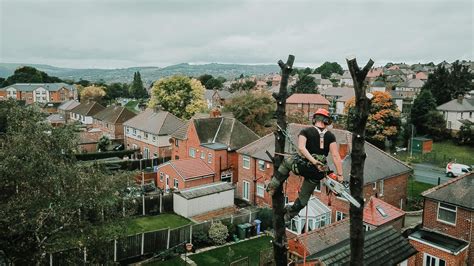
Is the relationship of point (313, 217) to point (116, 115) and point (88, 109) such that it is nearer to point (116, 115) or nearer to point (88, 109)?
point (116, 115)

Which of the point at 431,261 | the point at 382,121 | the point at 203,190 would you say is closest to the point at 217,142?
the point at 203,190

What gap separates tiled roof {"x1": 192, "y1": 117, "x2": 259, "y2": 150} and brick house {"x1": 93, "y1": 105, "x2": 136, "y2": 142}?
2292 centimetres

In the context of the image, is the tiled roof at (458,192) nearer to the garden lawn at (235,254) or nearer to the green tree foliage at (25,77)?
the garden lawn at (235,254)

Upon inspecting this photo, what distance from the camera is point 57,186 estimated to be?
1362cm

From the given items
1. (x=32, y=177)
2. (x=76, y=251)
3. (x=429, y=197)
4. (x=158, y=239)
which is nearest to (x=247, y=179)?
(x=158, y=239)

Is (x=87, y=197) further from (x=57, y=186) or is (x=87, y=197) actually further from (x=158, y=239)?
(x=158, y=239)

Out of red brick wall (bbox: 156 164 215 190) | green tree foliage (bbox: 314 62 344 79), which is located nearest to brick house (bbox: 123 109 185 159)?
red brick wall (bbox: 156 164 215 190)

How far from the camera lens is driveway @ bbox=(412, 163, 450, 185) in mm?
37406

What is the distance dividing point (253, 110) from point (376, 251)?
34.5 meters

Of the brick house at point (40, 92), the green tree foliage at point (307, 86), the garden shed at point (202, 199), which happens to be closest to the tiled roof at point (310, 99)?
the green tree foliage at point (307, 86)

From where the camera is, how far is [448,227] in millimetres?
20984

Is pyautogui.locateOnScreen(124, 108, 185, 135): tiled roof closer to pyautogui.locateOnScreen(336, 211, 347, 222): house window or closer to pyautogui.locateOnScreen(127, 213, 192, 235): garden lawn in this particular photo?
pyautogui.locateOnScreen(127, 213, 192, 235): garden lawn

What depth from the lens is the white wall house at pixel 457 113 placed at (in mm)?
56625

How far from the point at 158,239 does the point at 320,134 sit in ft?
58.8
